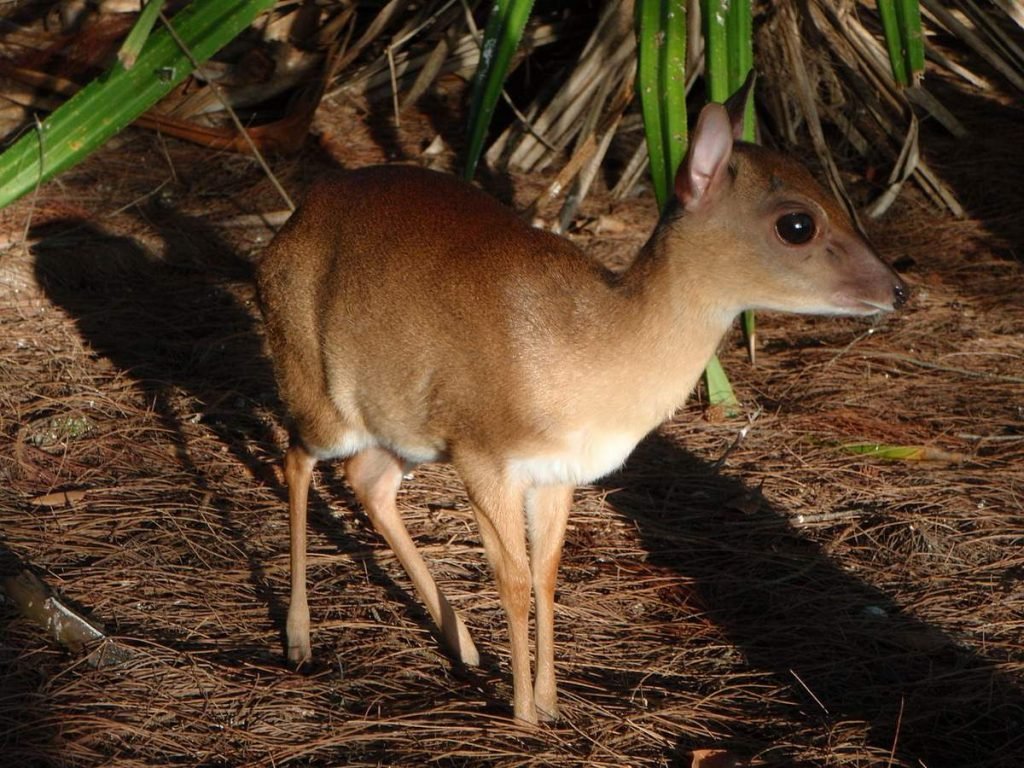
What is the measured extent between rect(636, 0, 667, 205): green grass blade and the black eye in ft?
4.58

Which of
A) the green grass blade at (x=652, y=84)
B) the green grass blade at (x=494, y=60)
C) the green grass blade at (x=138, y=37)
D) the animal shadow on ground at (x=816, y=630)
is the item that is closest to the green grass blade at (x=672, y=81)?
the green grass blade at (x=652, y=84)

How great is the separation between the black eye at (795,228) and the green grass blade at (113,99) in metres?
2.36

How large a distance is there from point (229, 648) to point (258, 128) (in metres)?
3.73

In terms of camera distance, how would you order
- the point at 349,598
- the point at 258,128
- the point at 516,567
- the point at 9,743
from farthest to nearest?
1. the point at 258,128
2. the point at 349,598
3. the point at 516,567
4. the point at 9,743

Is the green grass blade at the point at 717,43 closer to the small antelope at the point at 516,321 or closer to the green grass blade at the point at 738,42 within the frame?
the green grass blade at the point at 738,42

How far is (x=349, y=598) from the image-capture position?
4496 millimetres

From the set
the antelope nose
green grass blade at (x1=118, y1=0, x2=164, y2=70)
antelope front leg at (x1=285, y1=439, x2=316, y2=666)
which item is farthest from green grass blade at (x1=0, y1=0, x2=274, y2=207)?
the antelope nose

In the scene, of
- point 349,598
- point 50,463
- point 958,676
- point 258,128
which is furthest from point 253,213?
point 958,676

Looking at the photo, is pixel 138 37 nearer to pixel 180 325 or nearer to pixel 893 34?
pixel 180 325

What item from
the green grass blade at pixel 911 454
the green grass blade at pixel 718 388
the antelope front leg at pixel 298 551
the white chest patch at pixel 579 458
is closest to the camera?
the white chest patch at pixel 579 458

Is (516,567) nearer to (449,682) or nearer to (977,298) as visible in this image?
(449,682)

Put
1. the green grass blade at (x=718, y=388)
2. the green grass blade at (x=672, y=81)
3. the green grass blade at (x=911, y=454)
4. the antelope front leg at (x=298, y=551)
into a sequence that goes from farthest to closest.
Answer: the green grass blade at (x=718, y=388), the green grass blade at (x=911, y=454), the green grass blade at (x=672, y=81), the antelope front leg at (x=298, y=551)

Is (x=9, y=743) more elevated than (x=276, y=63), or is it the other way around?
(x=276, y=63)

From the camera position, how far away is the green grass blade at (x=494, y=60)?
203 inches
